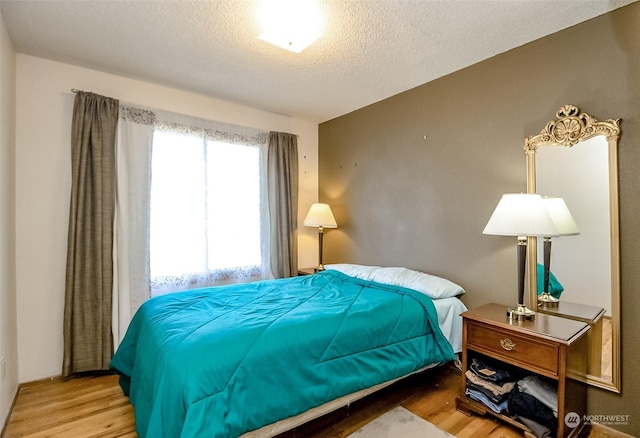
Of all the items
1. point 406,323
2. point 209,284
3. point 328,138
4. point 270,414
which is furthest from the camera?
point 328,138

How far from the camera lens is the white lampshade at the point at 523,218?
189 centimetres

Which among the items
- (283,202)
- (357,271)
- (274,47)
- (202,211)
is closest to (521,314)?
(357,271)

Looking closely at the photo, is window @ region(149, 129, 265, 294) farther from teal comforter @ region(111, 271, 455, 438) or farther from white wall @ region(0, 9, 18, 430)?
white wall @ region(0, 9, 18, 430)

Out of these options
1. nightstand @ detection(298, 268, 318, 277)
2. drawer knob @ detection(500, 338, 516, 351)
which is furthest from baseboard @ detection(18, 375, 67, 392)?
drawer knob @ detection(500, 338, 516, 351)

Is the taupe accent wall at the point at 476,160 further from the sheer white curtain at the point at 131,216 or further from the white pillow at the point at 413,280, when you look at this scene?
the sheer white curtain at the point at 131,216

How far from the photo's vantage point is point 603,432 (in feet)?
6.32

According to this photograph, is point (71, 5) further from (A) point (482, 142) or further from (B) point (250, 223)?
(A) point (482, 142)

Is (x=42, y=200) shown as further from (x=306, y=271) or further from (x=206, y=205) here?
(x=306, y=271)

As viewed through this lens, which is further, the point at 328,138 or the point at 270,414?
the point at 328,138

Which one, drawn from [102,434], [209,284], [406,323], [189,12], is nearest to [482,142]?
[406,323]

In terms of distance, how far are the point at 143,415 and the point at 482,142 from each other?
2865 millimetres

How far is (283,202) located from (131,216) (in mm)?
1541

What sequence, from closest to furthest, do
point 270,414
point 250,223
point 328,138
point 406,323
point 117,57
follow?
point 270,414 < point 406,323 < point 117,57 < point 250,223 < point 328,138

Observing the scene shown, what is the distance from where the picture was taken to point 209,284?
3322mm
